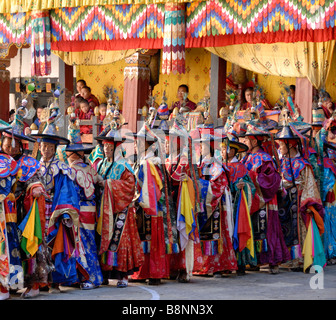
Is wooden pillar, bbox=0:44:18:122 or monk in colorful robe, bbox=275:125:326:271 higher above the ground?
wooden pillar, bbox=0:44:18:122

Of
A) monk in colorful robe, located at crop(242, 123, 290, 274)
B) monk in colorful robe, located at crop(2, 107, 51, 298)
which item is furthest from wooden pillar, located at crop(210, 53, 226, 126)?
monk in colorful robe, located at crop(2, 107, 51, 298)

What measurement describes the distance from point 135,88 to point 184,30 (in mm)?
1853

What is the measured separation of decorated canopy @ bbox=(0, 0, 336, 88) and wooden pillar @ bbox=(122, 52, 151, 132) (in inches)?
11.2

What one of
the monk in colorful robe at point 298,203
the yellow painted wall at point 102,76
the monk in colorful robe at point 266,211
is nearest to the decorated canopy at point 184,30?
the yellow painted wall at point 102,76

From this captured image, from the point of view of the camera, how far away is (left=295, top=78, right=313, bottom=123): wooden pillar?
1406 centimetres

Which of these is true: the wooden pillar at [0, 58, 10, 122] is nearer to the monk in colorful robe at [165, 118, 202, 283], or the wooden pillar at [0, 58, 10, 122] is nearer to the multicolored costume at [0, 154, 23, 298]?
the monk in colorful robe at [165, 118, 202, 283]

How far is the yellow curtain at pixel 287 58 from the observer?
13938mm

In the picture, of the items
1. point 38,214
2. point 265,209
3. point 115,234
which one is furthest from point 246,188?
point 38,214

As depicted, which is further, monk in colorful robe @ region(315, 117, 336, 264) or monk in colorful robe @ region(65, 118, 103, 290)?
monk in colorful robe @ region(315, 117, 336, 264)

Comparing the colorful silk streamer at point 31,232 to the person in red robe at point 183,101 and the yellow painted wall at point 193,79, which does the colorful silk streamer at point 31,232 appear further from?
the yellow painted wall at point 193,79

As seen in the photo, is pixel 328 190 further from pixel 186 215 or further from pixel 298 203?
pixel 186 215

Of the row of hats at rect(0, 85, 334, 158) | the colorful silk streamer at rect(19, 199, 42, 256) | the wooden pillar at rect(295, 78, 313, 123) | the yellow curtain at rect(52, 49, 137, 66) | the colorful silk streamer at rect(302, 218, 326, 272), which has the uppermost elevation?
the yellow curtain at rect(52, 49, 137, 66)

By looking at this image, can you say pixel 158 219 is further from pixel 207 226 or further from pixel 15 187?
pixel 15 187

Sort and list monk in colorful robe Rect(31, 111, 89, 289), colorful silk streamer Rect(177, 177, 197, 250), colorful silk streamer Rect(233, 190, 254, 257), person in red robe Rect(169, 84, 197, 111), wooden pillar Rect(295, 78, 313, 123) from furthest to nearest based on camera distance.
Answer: person in red robe Rect(169, 84, 197, 111)
wooden pillar Rect(295, 78, 313, 123)
colorful silk streamer Rect(233, 190, 254, 257)
colorful silk streamer Rect(177, 177, 197, 250)
monk in colorful robe Rect(31, 111, 89, 289)
